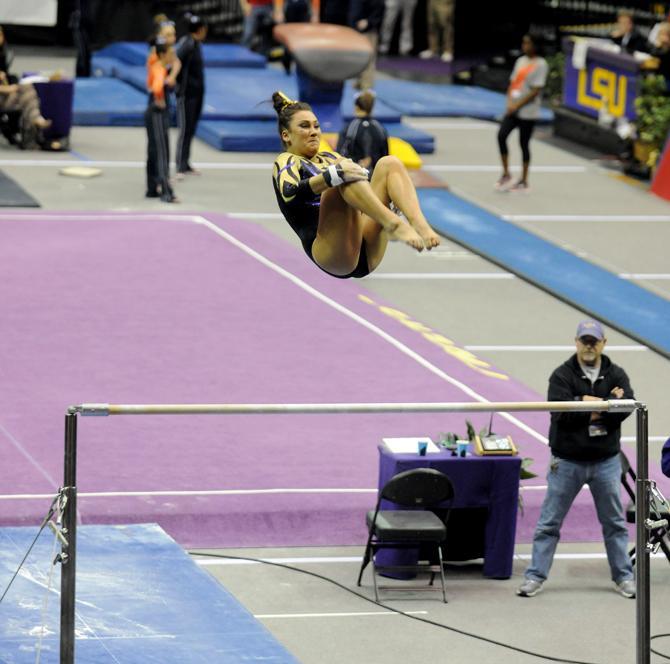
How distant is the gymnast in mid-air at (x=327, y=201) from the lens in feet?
25.3

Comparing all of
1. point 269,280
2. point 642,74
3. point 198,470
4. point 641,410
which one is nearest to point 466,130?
point 642,74

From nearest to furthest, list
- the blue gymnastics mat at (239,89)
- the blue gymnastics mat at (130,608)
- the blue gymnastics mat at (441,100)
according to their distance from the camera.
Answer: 1. the blue gymnastics mat at (130,608)
2. the blue gymnastics mat at (239,89)
3. the blue gymnastics mat at (441,100)

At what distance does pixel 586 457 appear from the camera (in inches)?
381

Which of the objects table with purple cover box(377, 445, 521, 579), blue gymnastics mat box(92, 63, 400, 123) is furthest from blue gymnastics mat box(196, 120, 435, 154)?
table with purple cover box(377, 445, 521, 579)

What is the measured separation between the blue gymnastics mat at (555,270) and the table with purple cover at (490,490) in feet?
14.4

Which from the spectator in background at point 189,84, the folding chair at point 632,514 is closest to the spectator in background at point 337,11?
the spectator in background at point 189,84

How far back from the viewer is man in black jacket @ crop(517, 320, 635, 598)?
9641mm

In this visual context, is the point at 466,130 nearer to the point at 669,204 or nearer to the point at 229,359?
the point at 669,204

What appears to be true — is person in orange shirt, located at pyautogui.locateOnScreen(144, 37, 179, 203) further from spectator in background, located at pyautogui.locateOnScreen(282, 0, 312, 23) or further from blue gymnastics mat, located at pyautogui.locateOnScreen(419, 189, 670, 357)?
spectator in background, located at pyautogui.locateOnScreen(282, 0, 312, 23)

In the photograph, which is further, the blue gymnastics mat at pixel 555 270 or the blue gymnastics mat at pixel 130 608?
the blue gymnastics mat at pixel 555 270

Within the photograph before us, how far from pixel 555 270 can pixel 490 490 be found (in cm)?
688

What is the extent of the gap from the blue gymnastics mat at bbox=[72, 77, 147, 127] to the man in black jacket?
557 inches

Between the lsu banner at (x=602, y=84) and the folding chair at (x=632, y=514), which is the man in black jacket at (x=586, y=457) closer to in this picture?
the folding chair at (x=632, y=514)

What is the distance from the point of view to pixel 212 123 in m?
22.2
